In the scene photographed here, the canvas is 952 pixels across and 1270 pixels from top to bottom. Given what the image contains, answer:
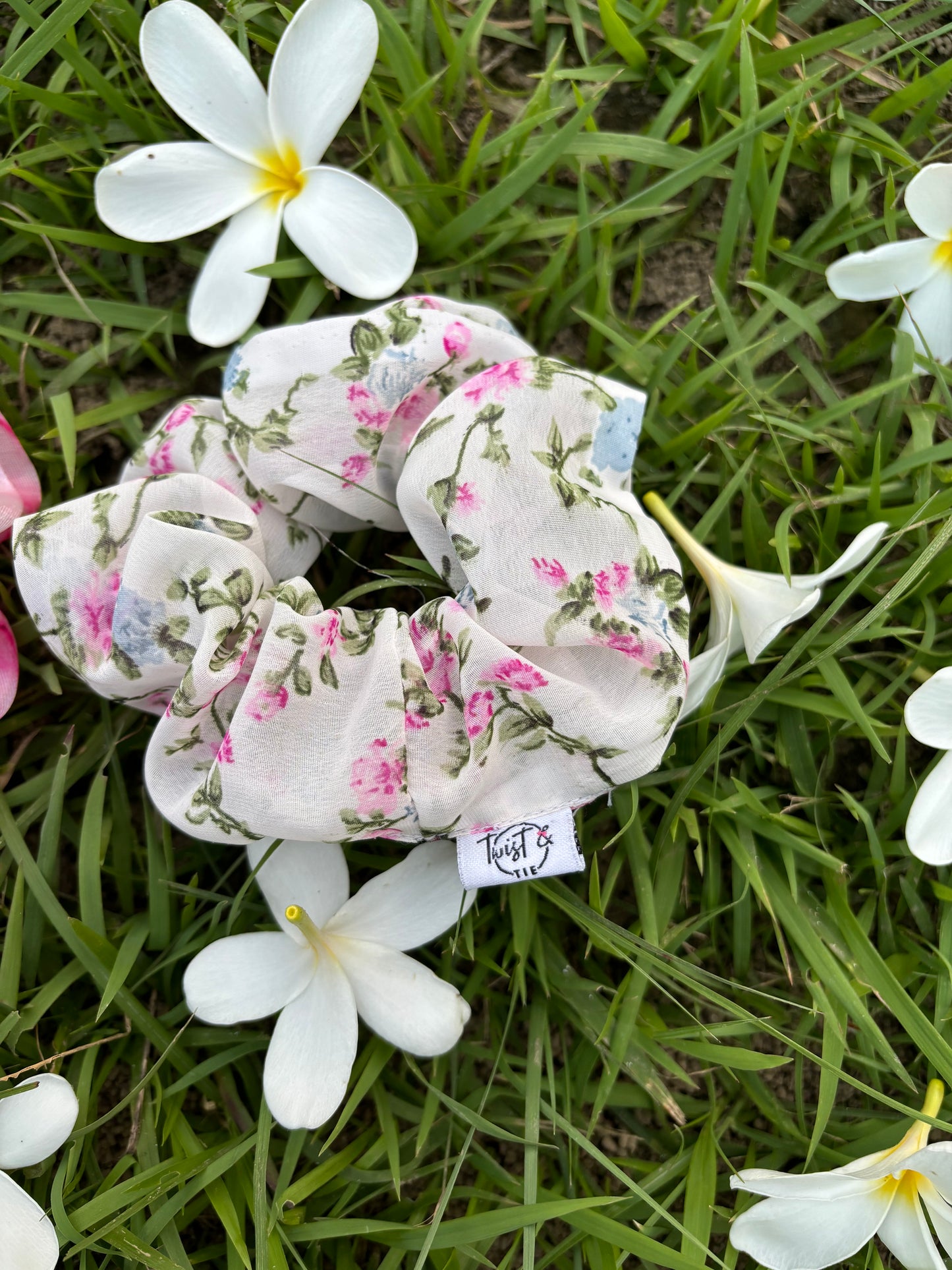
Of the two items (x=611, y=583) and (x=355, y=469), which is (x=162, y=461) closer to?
(x=355, y=469)

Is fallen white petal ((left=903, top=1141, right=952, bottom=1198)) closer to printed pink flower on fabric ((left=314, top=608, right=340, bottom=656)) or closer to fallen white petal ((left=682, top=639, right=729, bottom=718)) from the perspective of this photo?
fallen white petal ((left=682, top=639, right=729, bottom=718))

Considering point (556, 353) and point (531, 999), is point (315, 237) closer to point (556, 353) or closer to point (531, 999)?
point (556, 353)

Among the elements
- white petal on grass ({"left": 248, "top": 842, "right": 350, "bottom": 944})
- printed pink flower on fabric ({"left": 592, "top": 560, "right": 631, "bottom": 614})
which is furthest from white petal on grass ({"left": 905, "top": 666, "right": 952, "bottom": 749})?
white petal on grass ({"left": 248, "top": 842, "right": 350, "bottom": 944})

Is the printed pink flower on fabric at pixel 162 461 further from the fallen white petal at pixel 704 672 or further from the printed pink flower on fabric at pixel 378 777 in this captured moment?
the fallen white petal at pixel 704 672

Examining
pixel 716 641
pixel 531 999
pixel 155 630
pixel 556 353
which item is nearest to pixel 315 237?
pixel 556 353

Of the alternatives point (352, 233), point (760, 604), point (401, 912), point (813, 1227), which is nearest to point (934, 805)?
point (760, 604)

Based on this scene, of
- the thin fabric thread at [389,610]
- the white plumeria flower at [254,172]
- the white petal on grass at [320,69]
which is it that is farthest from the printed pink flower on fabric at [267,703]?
the white petal on grass at [320,69]
